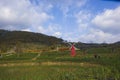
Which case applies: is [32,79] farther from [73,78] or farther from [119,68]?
[119,68]

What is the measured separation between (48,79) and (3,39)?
130 meters

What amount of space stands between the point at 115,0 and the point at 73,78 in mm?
14292

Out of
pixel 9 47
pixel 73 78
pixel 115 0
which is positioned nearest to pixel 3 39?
pixel 9 47

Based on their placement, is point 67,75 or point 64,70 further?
point 64,70

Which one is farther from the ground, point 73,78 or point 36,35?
point 36,35

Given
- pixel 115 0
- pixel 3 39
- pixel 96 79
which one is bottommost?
pixel 96 79

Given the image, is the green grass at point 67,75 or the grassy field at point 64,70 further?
the grassy field at point 64,70

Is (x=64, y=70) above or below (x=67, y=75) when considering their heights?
above

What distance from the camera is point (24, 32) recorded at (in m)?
169

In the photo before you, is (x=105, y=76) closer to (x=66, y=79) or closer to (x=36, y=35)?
(x=66, y=79)

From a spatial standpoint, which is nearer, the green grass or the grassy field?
the green grass

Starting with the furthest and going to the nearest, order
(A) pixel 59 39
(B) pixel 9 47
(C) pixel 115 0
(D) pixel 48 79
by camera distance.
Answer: (A) pixel 59 39
(B) pixel 9 47
(D) pixel 48 79
(C) pixel 115 0

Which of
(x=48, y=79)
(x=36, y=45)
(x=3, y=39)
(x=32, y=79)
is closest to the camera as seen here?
(x=32, y=79)

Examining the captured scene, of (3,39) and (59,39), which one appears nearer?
(3,39)
